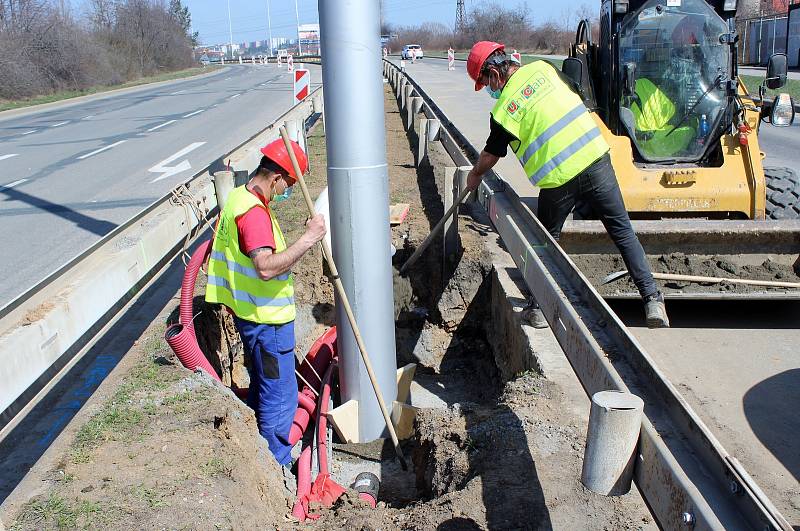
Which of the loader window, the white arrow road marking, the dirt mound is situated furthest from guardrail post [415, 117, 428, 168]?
the dirt mound

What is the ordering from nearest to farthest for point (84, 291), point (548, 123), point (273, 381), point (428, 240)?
point (84, 291)
point (273, 381)
point (548, 123)
point (428, 240)

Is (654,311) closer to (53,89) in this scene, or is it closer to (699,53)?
(699,53)

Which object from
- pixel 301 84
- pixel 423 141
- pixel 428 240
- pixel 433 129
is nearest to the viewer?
pixel 428 240

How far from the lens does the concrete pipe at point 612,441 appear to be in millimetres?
2102

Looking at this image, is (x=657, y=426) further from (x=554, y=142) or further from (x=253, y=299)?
(x=554, y=142)

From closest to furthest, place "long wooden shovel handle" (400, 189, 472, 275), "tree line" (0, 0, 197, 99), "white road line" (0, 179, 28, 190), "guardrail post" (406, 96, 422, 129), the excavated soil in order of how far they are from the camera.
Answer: the excavated soil
"long wooden shovel handle" (400, 189, 472, 275)
"white road line" (0, 179, 28, 190)
"guardrail post" (406, 96, 422, 129)
"tree line" (0, 0, 197, 99)

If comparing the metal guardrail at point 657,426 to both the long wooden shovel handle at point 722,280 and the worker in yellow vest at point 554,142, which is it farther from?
the long wooden shovel handle at point 722,280

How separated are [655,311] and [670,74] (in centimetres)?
297

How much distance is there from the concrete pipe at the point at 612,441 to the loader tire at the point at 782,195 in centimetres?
534

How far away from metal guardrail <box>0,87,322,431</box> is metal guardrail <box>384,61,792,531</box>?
2.11 meters

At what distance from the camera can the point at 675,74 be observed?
6719mm

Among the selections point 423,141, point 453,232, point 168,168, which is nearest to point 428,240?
point 453,232

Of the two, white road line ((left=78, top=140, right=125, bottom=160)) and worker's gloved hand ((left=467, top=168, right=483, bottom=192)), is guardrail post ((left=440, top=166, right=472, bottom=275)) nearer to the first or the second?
worker's gloved hand ((left=467, top=168, right=483, bottom=192))

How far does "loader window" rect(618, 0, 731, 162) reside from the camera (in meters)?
6.65
